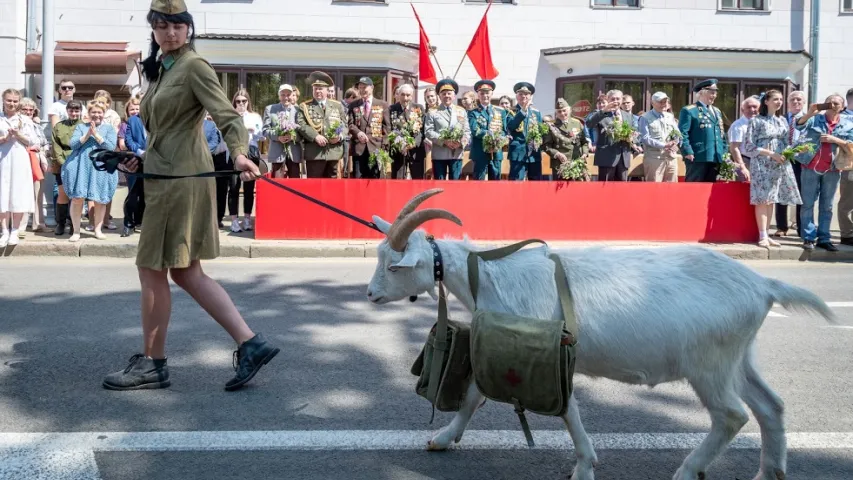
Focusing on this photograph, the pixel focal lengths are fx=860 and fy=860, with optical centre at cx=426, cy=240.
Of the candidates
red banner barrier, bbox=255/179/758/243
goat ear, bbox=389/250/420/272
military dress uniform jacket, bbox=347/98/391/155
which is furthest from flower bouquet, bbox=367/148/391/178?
goat ear, bbox=389/250/420/272

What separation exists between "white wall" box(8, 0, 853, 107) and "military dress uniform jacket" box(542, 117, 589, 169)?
7150 millimetres

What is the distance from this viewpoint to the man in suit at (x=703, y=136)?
12.7 m

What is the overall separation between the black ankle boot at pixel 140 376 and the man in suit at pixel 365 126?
8.43m

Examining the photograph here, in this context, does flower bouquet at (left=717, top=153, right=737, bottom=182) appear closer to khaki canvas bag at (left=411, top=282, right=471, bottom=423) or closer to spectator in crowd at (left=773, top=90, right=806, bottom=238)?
spectator in crowd at (left=773, top=90, right=806, bottom=238)

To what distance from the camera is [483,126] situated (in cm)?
1338

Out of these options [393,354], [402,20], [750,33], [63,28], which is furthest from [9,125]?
[750,33]

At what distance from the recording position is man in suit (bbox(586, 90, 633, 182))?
43.7ft

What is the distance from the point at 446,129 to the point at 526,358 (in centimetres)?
955

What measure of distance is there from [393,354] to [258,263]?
488cm

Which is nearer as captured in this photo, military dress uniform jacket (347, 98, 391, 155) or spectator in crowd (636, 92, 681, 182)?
spectator in crowd (636, 92, 681, 182)

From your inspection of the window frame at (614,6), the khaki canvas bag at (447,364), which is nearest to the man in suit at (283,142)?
the khaki canvas bag at (447,364)

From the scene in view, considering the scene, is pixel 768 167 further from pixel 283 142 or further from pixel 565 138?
pixel 283 142

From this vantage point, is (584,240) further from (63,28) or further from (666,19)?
(63,28)

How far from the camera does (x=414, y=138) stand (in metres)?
13.0
